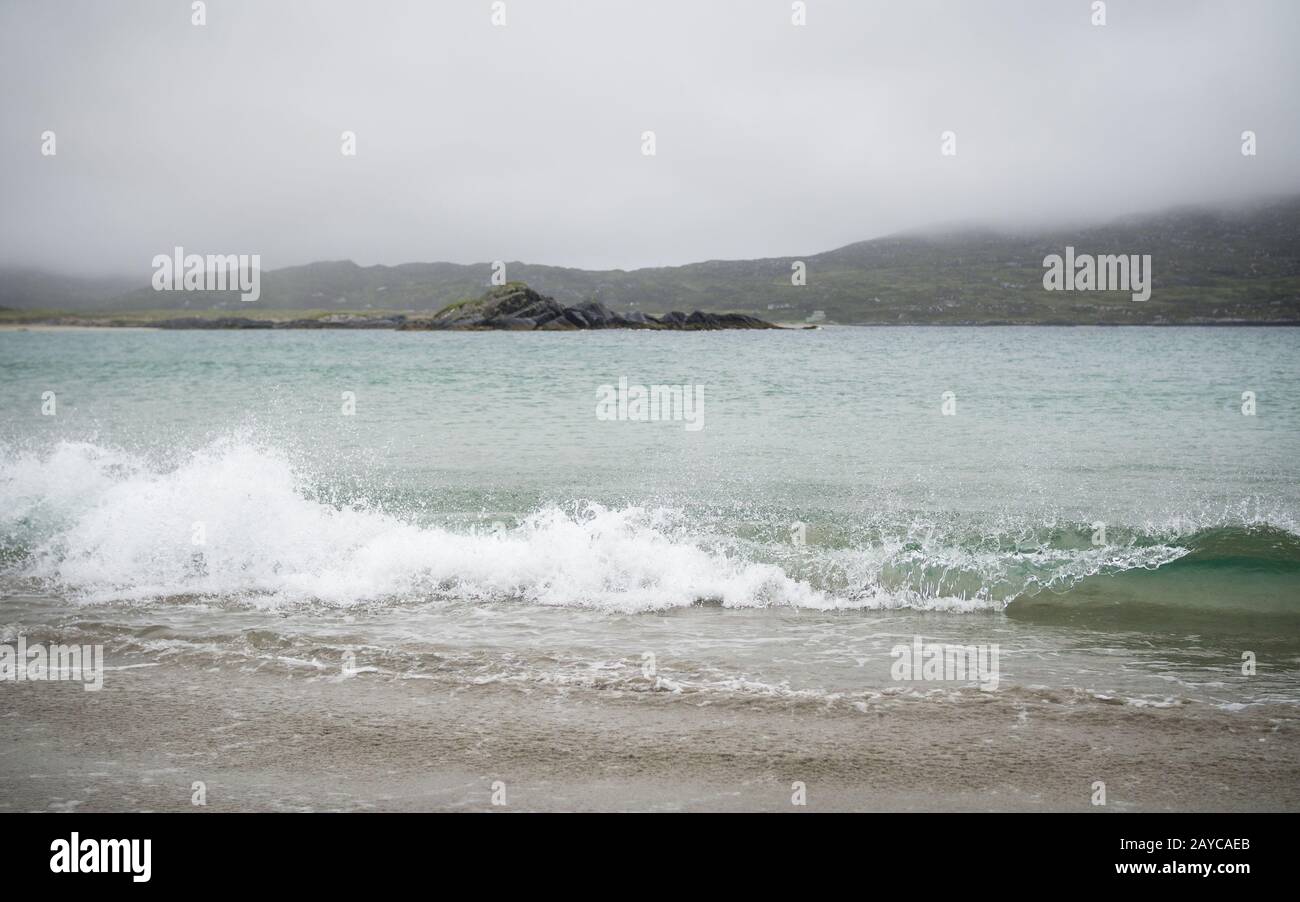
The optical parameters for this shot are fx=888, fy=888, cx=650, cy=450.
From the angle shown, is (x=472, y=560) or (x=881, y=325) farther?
(x=881, y=325)

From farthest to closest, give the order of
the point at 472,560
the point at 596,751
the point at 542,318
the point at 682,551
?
the point at 542,318
the point at 682,551
the point at 472,560
the point at 596,751

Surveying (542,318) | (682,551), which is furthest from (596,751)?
(542,318)

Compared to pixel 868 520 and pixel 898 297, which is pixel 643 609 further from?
pixel 898 297

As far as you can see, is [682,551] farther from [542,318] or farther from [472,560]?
[542,318]

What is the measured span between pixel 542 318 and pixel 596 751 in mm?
119188

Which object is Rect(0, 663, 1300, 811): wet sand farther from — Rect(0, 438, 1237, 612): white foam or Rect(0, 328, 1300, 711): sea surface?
Rect(0, 438, 1237, 612): white foam

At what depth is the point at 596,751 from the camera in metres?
5.81

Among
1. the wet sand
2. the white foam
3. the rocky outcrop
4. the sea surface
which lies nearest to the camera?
the wet sand

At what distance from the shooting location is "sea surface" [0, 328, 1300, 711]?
313 inches

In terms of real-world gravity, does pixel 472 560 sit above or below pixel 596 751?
above

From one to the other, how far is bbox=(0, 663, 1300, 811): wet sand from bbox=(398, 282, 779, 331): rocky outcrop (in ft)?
373

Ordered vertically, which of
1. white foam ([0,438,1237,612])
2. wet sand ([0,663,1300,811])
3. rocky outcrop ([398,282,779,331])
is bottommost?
wet sand ([0,663,1300,811])

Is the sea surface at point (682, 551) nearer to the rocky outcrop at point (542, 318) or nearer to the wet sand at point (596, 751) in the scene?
the wet sand at point (596, 751)

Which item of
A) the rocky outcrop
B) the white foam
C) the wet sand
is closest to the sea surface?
the white foam
